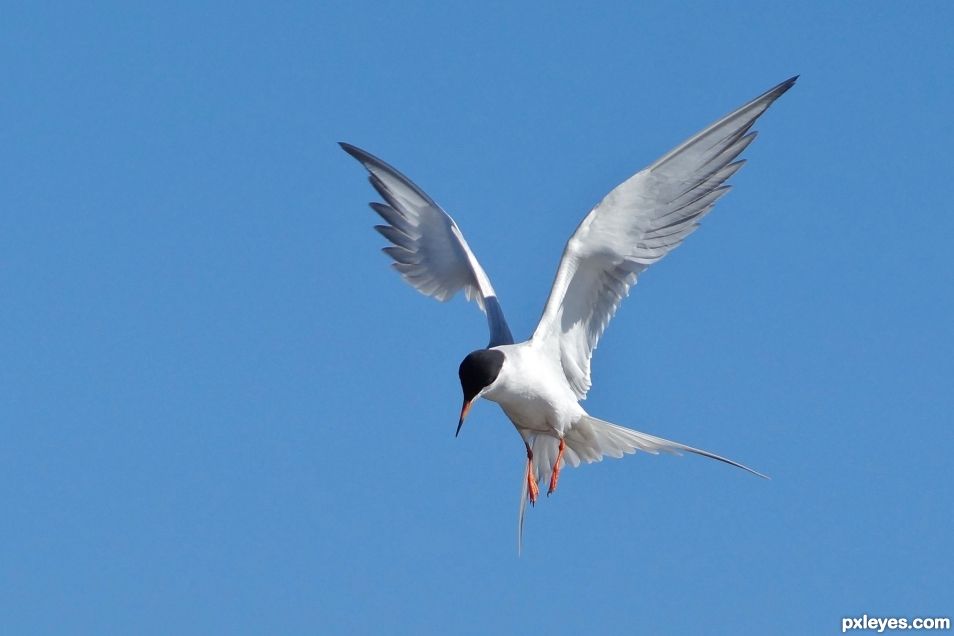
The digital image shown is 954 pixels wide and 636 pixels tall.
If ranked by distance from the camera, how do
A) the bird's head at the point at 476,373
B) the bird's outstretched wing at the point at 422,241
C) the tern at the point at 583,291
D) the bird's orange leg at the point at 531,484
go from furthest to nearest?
the bird's outstretched wing at the point at 422,241 → the bird's orange leg at the point at 531,484 → the tern at the point at 583,291 → the bird's head at the point at 476,373

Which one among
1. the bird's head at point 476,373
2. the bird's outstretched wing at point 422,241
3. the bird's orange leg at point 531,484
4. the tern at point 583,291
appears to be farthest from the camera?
the bird's outstretched wing at point 422,241

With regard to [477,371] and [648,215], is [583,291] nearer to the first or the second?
[648,215]

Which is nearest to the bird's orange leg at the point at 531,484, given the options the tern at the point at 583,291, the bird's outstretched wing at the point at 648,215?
the tern at the point at 583,291

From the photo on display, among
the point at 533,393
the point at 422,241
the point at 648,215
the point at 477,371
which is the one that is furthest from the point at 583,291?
the point at 422,241

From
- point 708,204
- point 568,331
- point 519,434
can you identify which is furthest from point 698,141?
point 519,434

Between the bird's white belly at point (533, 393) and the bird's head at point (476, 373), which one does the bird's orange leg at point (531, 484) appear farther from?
the bird's head at point (476, 373)

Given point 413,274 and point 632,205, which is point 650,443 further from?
point 413,274
